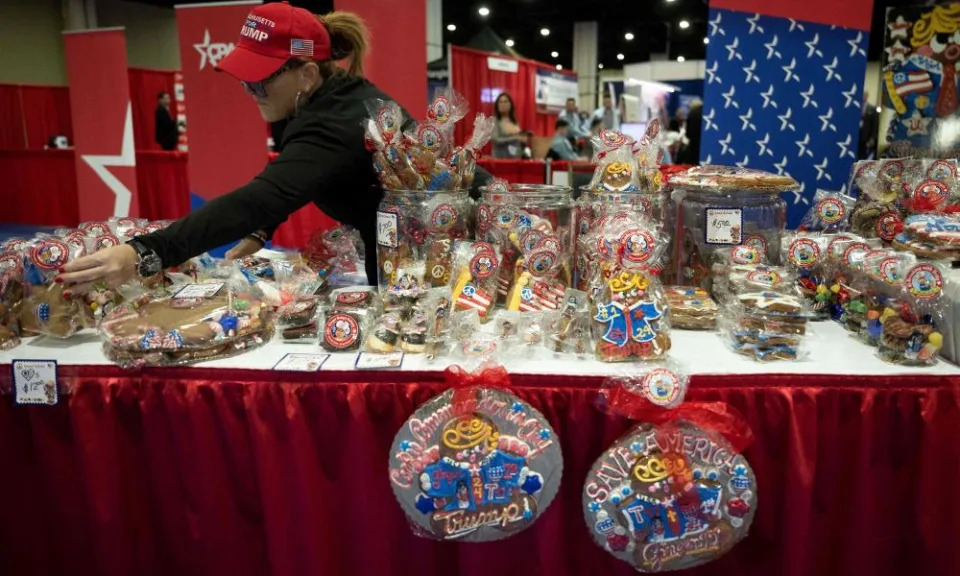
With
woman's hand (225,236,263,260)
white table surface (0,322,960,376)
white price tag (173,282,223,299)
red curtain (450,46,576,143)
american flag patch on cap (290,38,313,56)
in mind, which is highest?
red curtain (450,46,576,143)

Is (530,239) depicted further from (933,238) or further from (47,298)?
(47,298)

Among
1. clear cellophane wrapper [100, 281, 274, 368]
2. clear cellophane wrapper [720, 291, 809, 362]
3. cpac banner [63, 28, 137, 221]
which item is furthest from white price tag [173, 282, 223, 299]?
cpac banner [63, 28, 137, 221]

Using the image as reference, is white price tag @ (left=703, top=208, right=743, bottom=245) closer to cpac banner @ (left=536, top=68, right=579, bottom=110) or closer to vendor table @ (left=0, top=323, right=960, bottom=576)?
vendor table @ (left=0, top=323, right=960, bottom=576)

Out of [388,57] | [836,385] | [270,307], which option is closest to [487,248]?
[270,307]

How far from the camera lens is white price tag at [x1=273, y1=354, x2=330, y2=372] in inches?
49.5

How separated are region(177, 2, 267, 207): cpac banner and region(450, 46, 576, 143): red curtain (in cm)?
278

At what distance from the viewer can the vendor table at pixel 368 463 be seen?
1.24 m

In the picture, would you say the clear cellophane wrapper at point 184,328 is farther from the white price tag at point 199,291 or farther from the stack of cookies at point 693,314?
the stack of cookies at point 693,314

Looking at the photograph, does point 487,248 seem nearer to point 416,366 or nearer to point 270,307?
point 416,366

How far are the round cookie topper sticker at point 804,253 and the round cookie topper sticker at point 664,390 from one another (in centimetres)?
64

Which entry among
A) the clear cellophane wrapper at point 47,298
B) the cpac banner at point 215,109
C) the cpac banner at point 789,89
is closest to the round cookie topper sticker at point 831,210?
the cpac banner at point 789,89

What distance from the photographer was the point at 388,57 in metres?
4.12

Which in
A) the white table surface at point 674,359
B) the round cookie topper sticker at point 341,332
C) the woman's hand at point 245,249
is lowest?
the white table surface at point 674,359

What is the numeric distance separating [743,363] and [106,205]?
5.75m
